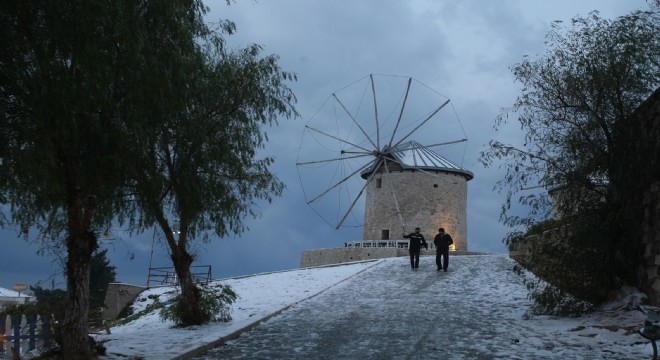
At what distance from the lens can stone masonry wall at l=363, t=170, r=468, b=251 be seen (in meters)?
40.0

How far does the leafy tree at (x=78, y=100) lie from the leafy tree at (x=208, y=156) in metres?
0.75

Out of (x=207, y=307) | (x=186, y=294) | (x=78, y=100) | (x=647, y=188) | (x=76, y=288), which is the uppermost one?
(x=78, y=100)

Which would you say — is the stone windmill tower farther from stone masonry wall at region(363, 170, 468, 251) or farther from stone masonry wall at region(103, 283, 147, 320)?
stone masonry wall at region(103, 283, 147, 320)

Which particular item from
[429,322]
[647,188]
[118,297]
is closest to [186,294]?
[429,322]

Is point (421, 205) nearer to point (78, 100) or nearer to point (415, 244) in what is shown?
point (415, 244)

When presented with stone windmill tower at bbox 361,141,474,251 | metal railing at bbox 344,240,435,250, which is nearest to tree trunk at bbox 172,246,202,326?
metal railing at bbox 344,240,435,250

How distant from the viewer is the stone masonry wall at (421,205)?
131ft

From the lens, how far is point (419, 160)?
41.4 meters

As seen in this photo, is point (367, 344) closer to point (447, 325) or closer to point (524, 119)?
point (447, 325)

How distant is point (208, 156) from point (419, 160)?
3124cm

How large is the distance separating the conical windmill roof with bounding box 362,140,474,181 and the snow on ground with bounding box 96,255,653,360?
17022 millimetres

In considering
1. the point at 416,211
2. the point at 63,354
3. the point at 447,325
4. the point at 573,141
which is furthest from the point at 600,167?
the point at 416,211

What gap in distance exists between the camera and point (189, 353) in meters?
9.58

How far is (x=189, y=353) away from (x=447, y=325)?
5.43 meters
